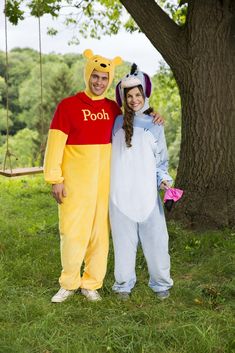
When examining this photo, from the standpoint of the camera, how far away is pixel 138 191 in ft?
14.8

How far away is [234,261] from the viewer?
5.56 metres

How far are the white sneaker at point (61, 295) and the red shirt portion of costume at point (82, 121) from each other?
1.18m

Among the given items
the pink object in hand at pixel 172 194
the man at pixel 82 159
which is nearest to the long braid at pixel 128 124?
the man at pixel 82 159

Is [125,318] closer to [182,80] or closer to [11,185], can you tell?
[182,80]

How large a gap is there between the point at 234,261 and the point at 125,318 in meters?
1.69

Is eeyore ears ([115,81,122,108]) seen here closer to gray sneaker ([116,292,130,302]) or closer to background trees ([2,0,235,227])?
gray sneaker ([116,292,130,302])

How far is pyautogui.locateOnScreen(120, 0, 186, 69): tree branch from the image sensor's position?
6.73 metres

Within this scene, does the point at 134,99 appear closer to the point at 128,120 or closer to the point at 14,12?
the point at 128,120

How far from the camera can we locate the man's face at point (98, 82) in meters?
4.46

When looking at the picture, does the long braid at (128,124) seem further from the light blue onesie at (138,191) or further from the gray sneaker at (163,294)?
the gray sneaker at (163,294)

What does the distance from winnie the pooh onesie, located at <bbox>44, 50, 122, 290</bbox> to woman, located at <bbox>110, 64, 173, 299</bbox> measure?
3.9 inches

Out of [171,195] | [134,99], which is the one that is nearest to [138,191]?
[171,195]

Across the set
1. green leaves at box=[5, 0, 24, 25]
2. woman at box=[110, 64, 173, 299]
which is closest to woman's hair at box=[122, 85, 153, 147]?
woman at box=[110, 64, 173, 299]

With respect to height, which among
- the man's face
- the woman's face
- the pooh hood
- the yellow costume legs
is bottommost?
the yellow costume legs
